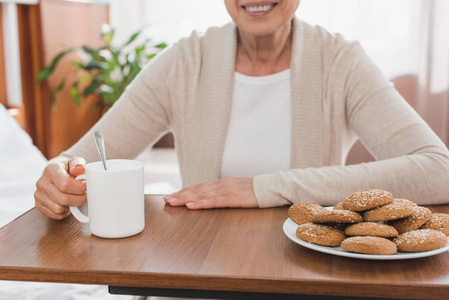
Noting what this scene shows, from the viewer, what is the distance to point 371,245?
0.65m

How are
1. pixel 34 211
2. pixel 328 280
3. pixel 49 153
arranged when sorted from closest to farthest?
pixel 328 280, pixel 34 211, pixel 49 153

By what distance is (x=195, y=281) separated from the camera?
2.09 feet

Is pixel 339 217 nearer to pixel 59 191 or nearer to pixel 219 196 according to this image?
pixel 219 196

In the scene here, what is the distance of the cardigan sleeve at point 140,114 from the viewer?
1.38 m

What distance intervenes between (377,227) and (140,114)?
2.98 feet

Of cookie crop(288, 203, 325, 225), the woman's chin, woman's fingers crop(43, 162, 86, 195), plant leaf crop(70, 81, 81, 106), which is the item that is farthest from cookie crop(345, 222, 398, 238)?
plant leaf crop(70, 81, 81, 106)

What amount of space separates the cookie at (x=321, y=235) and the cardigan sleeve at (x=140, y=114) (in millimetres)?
786

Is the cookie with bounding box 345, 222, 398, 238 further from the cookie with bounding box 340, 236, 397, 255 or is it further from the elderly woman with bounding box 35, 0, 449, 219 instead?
the elderly woman with bounding box 35, 0, 449, 219

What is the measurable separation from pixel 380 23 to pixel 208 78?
2482 mm

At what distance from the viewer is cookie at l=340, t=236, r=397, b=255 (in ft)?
2.13

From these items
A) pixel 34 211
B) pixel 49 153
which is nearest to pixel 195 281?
pixel 34 211

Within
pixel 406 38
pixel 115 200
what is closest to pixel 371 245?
pixel 115 200

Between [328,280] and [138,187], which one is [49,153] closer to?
[138,187]

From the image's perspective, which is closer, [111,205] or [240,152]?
[111,205]
